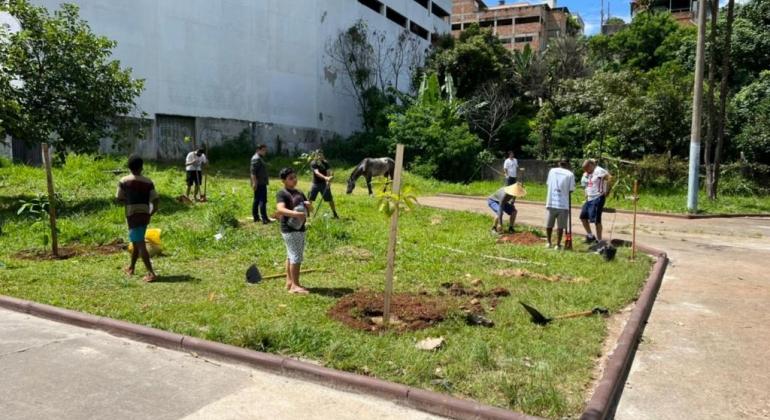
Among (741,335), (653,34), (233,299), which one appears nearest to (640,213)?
(741,335)

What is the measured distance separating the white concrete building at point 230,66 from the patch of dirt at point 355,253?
19.8 metres

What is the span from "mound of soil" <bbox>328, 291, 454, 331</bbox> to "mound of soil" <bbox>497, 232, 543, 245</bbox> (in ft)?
16.2

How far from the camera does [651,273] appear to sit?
29.9 ft

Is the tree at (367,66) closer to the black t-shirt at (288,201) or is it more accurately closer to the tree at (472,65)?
the tree at (472,65)

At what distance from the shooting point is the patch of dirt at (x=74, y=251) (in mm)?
9920

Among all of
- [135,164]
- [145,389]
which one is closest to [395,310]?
[145,389]

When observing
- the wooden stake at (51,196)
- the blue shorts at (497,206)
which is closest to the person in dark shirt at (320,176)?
the blue shorts at (497,206)

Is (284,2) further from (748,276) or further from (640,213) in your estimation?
(748,276)

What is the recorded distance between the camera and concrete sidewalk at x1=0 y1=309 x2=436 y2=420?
14.2 ft

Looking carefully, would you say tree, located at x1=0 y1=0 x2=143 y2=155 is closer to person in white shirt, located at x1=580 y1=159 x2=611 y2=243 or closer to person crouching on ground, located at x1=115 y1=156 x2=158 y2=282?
person crouching on ground, located at x1=115 y1=156 x2=158 y2=282

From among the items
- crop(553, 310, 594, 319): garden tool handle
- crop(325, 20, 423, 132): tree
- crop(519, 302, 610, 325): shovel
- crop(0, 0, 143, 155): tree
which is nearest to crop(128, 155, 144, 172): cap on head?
crop(519, 302, 610, 325): shovel

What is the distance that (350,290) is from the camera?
755 centimetres

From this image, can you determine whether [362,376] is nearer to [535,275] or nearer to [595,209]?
[535,275]

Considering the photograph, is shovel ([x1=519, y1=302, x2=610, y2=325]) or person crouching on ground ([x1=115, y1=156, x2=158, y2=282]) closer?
shovel ([x1=519, y1=302, x2=610, y2=325])
